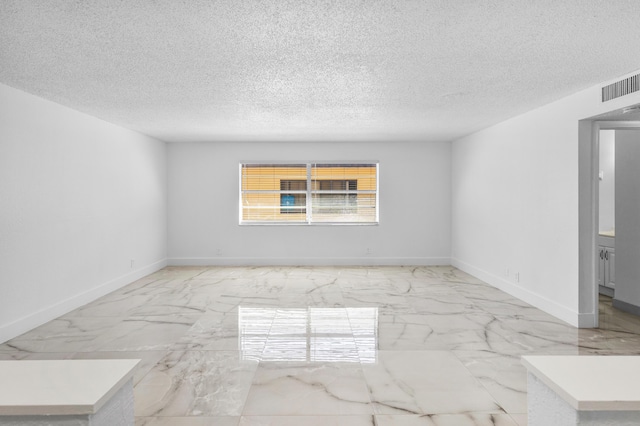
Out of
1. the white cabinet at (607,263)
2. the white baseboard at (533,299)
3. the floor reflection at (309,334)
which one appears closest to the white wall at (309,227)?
the white baseboard at (533,299)

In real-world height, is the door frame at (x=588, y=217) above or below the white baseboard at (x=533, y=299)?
above

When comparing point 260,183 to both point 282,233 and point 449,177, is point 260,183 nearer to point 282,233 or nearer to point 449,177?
point 282,233

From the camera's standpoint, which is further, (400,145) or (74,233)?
(400,145)

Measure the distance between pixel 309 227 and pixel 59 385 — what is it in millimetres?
6682

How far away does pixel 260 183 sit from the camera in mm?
8188

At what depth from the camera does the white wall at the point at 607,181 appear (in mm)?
5809

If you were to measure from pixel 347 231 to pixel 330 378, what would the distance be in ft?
16.5

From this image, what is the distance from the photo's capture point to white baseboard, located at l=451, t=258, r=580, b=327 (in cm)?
420

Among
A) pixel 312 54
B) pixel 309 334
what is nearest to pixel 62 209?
pixel 309 334

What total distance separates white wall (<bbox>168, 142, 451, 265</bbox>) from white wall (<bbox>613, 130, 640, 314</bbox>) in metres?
3.20

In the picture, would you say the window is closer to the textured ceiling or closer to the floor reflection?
the textured ceiling

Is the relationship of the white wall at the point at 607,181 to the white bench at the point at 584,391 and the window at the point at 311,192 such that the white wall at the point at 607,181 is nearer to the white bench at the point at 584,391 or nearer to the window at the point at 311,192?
the window at the point at 311,192

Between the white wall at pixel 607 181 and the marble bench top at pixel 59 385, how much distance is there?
649 cm

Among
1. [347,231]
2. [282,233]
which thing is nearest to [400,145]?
[347,231]
